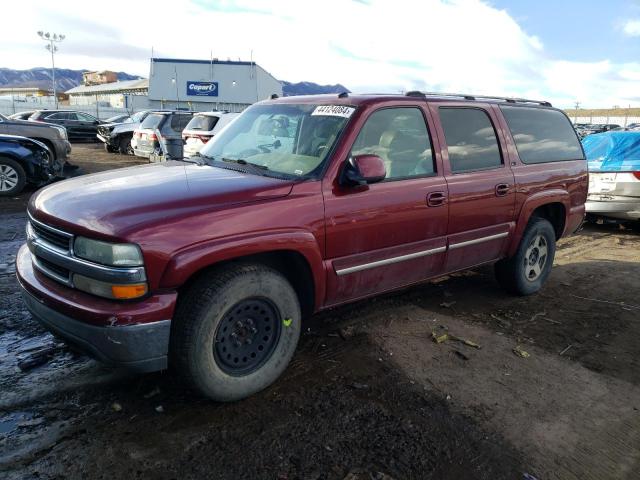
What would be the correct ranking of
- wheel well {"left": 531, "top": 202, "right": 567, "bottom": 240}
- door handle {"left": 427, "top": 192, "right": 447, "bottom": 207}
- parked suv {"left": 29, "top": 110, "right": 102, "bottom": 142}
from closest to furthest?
door handle {"left": 427, "top": 192, "right": 447, "bottom": 207} < wheel well {"left": 531, "top": 202, "right": 567, "bottom": 240} < parked suv {"left": 29, "top": 110, "right": 102, "bottom": 142}

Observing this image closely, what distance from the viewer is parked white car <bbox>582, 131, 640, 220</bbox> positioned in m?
7.94

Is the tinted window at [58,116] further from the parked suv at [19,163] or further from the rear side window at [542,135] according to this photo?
the rear side window at [542,135]

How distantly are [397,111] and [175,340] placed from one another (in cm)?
233

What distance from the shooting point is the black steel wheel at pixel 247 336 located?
298 centimetres

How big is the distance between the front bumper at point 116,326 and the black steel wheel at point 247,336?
365mm

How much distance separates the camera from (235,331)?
9.95ft

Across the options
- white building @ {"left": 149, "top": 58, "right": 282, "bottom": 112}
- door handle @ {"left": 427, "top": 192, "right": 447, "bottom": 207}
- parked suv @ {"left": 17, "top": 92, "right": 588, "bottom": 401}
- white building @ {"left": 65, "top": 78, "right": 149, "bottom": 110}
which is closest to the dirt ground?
parked suv @ {"left": 17, "top": 92, "right": 588, "bottom": 401}

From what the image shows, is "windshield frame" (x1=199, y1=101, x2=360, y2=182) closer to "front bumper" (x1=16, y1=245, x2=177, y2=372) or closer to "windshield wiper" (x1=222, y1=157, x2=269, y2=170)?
"windshield wiper" (x1=222, y1=157, x2=269, y2=170)

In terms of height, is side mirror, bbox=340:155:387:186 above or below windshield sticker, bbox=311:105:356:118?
below

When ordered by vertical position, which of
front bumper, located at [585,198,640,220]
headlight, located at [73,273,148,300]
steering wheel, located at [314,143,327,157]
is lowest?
front bumper, located at [585,198,640,220]

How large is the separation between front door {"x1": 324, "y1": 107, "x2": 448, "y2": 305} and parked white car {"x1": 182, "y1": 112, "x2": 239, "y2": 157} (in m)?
8.78

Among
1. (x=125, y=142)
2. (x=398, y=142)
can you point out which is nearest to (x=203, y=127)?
(x=125, y=142)

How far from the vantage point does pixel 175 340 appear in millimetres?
2791

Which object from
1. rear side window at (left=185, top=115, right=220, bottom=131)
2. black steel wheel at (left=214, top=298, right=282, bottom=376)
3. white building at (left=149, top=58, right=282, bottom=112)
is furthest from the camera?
white building at (left=149, top=58, right=282, bottom=112)
